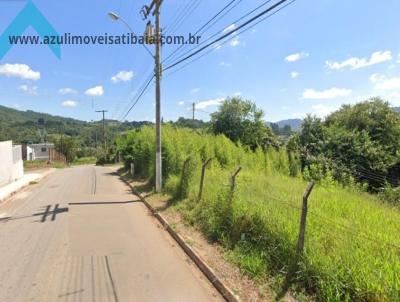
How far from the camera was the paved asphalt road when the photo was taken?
16.6 feet

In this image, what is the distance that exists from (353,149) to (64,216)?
18203mm

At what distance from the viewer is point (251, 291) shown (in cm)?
494

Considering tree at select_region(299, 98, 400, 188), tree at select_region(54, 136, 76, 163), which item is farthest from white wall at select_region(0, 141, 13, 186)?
tree at select_region(54, 136, 76, 163)

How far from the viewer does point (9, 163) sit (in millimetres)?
20797

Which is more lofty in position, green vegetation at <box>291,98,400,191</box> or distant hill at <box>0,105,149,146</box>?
distant hill at <box>0,105,149,146</box>

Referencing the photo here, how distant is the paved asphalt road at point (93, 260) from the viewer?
5.06 m

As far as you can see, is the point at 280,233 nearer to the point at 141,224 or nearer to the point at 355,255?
the point at 355,255

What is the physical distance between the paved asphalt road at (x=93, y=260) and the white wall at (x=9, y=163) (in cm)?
936

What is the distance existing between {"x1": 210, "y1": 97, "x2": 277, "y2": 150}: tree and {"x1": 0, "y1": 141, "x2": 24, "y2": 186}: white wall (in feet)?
47.8

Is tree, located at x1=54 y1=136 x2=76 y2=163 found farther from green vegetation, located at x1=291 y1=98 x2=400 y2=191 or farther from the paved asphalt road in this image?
the paved asphalt road

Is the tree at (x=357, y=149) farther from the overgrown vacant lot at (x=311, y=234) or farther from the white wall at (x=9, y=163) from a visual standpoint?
the white wall at (x=9, y=163)

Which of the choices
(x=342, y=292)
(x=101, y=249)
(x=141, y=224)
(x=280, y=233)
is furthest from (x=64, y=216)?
(x=342, y=292)

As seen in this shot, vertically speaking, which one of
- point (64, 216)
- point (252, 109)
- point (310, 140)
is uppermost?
point (252, 109)

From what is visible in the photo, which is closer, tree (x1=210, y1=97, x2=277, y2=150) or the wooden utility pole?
the wooden utility pole
